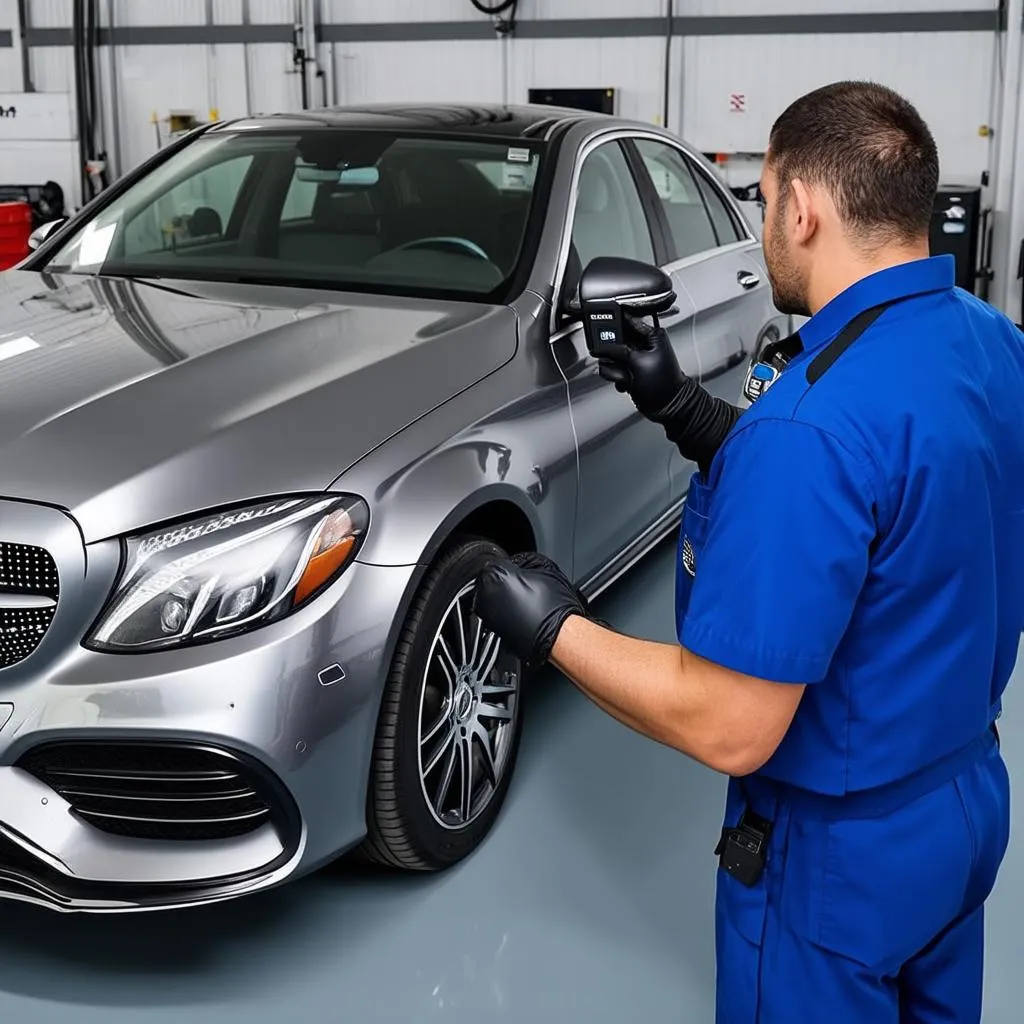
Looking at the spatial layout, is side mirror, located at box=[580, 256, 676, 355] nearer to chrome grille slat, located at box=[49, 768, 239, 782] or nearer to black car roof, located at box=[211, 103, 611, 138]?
black car roof, located at box=[211, 103, 611, 138]

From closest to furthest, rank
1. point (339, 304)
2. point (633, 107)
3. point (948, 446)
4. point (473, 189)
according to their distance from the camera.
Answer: point (948, 446) < point (339, 304) < point (473, 189) < point (633, 107)

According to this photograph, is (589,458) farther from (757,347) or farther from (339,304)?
(757,347)

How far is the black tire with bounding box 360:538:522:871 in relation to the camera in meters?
2.07

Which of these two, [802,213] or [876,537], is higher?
[802,213]

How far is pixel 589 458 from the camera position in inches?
109

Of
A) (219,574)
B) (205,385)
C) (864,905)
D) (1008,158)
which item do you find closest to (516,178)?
(205,385)

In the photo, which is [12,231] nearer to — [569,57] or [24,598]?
[569,57]

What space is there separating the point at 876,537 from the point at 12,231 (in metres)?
8.93

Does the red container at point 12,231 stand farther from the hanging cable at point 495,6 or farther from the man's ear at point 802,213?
the man's ear at point 802,213

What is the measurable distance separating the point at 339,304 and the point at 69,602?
108cm

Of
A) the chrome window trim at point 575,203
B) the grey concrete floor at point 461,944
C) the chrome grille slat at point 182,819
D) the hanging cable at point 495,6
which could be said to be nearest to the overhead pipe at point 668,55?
the hanging cable at point 495,6

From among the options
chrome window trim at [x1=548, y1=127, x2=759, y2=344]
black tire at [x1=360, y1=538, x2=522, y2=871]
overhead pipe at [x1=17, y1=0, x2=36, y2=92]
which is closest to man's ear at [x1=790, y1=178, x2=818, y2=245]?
black tire at [x1=360, y1=538, x2=522, y2=871]

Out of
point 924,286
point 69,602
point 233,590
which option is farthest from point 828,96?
point 69,602

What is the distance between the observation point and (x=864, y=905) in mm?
1364
